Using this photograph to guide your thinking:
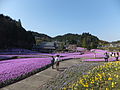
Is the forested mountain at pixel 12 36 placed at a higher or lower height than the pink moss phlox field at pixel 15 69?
higher

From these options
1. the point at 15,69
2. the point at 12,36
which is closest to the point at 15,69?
the point at 15,69

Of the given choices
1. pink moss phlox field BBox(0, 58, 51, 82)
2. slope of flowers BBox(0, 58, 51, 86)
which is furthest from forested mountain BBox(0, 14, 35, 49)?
slope of flowers BBox(0, 58, 51, 86)

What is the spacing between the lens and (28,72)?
11.3 metres

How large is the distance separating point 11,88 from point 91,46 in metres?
55.3

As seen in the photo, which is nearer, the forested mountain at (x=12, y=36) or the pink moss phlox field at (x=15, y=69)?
the pink moss phlox field at (x=15, y=69)

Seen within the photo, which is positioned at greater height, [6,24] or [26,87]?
[6,24]

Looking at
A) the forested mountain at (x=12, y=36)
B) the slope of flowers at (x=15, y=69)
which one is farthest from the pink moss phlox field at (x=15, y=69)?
the forested mountain at (x=12, y=36)

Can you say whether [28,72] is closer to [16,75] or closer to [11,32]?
[16,75]

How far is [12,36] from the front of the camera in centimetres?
5544

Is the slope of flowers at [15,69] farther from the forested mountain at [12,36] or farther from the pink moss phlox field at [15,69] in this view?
the forested mountain at [12,36]

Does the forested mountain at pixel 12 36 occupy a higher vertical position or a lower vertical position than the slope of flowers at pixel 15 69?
higher

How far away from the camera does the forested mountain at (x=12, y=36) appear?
48844 mm

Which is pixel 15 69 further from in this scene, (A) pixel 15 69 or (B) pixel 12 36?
(B) pixel 12 36

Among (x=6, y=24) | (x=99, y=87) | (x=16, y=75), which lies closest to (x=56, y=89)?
(x=99, y=87)
